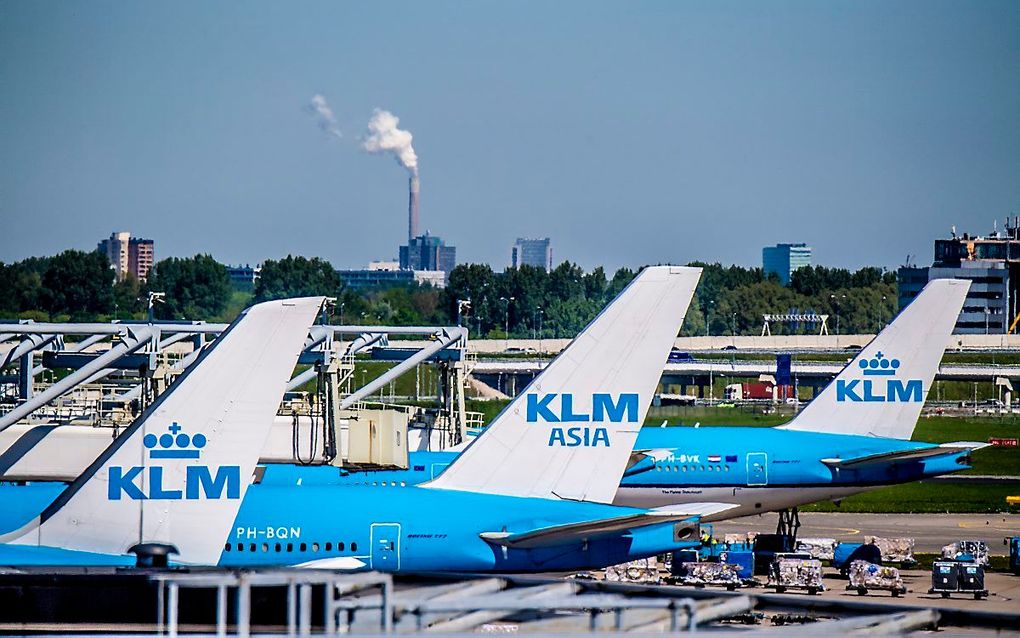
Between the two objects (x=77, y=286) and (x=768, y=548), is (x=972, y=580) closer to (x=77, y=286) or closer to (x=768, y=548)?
(x=768, y=548)

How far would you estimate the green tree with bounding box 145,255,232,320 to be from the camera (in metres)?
173

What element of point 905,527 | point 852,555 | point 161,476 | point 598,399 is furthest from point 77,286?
point 161,476

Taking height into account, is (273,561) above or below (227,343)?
below

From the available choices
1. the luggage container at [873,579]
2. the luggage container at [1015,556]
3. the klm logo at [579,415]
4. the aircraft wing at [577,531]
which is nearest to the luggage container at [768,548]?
the luggage container at [873,579]

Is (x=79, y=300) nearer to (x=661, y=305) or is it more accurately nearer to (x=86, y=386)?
(x=86, y=386)

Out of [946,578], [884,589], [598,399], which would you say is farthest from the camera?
[884,589]

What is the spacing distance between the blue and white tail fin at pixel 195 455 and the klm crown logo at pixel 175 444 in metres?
0.02

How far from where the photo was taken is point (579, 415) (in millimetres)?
32156

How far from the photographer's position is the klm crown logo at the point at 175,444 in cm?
2577

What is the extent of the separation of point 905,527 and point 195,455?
41.4 metres

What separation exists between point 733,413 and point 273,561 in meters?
108

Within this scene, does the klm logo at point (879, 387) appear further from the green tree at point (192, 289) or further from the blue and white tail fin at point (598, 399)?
the green tree at point (192, 289)

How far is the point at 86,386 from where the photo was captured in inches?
2598

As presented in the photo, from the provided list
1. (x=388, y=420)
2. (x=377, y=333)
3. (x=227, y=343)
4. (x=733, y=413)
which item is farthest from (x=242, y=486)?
(x=733, y=413)
